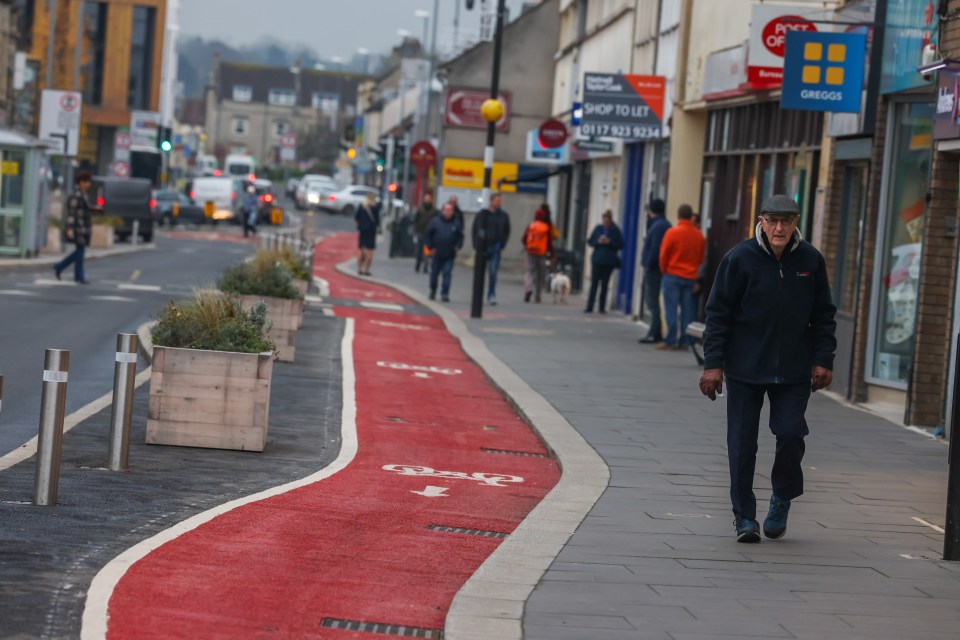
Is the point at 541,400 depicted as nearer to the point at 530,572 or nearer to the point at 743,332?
the point at 743,332

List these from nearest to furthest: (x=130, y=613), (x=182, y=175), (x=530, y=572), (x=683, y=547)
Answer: (x=130, y=613)
(x=530, y=572)
(x=683, y=547)
(x=182, y=175)

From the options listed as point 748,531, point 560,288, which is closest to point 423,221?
point 560,288

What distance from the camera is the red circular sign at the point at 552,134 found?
32.6 m

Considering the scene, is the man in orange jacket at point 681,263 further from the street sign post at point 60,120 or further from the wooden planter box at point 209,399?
the street sign post at point 60,120

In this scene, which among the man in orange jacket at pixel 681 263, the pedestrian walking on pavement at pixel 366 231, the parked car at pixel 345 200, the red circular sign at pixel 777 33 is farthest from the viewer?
the parked car at pixel 345 200

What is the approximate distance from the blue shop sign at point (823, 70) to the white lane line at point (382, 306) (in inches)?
482


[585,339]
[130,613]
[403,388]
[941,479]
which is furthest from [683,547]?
[585,339]

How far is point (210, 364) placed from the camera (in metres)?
11.4

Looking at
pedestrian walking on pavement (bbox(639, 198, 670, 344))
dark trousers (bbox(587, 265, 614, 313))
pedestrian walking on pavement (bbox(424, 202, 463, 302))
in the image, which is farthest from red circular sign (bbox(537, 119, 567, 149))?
pedestrian walking on pavement (bbox(639, 198, 670, 344))

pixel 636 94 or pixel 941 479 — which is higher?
pixel 636 94

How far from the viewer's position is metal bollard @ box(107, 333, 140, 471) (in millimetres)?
9820

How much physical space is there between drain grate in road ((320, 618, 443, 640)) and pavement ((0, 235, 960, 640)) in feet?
0.06

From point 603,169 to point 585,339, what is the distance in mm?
13334

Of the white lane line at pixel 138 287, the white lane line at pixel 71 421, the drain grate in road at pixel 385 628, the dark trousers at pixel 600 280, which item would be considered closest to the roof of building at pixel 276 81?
the white lane line at pixel 138 287
